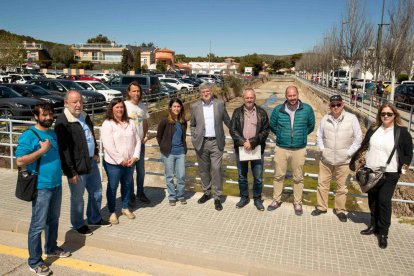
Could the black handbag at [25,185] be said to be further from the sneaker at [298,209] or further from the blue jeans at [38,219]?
the sneaker at [298,209]

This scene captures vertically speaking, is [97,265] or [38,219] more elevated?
[38,219]

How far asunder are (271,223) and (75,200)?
8.66 feet

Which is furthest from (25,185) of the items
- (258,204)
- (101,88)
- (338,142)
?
(101,88)

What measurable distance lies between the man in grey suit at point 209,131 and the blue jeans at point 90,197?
1.57 metres

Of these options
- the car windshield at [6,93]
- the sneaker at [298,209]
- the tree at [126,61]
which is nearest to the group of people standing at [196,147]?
the sneaker at [298,209]

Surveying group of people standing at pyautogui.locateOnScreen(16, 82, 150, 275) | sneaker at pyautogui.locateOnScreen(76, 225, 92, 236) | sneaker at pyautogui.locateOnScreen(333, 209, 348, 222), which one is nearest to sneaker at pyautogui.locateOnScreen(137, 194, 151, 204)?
group of people standing at pyautogui.locateOnScreen(16, 82, 150, 275)

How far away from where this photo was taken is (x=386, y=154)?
438 centimetres

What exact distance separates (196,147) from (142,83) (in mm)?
17347

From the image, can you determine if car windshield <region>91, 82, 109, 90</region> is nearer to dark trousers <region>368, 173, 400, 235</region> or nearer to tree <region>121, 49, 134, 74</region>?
dark trousers <region>368, 173, 400, 235</region>

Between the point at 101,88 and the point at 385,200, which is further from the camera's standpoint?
the point at 101,88

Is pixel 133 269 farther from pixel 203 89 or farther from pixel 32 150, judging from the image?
pixel 203 89

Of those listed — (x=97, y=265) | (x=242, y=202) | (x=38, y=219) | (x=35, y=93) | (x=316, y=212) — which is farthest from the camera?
(x=35, y=93)

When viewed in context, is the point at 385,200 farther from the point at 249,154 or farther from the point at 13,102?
the point at 13,102

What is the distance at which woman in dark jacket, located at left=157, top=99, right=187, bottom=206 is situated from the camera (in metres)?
5.38
